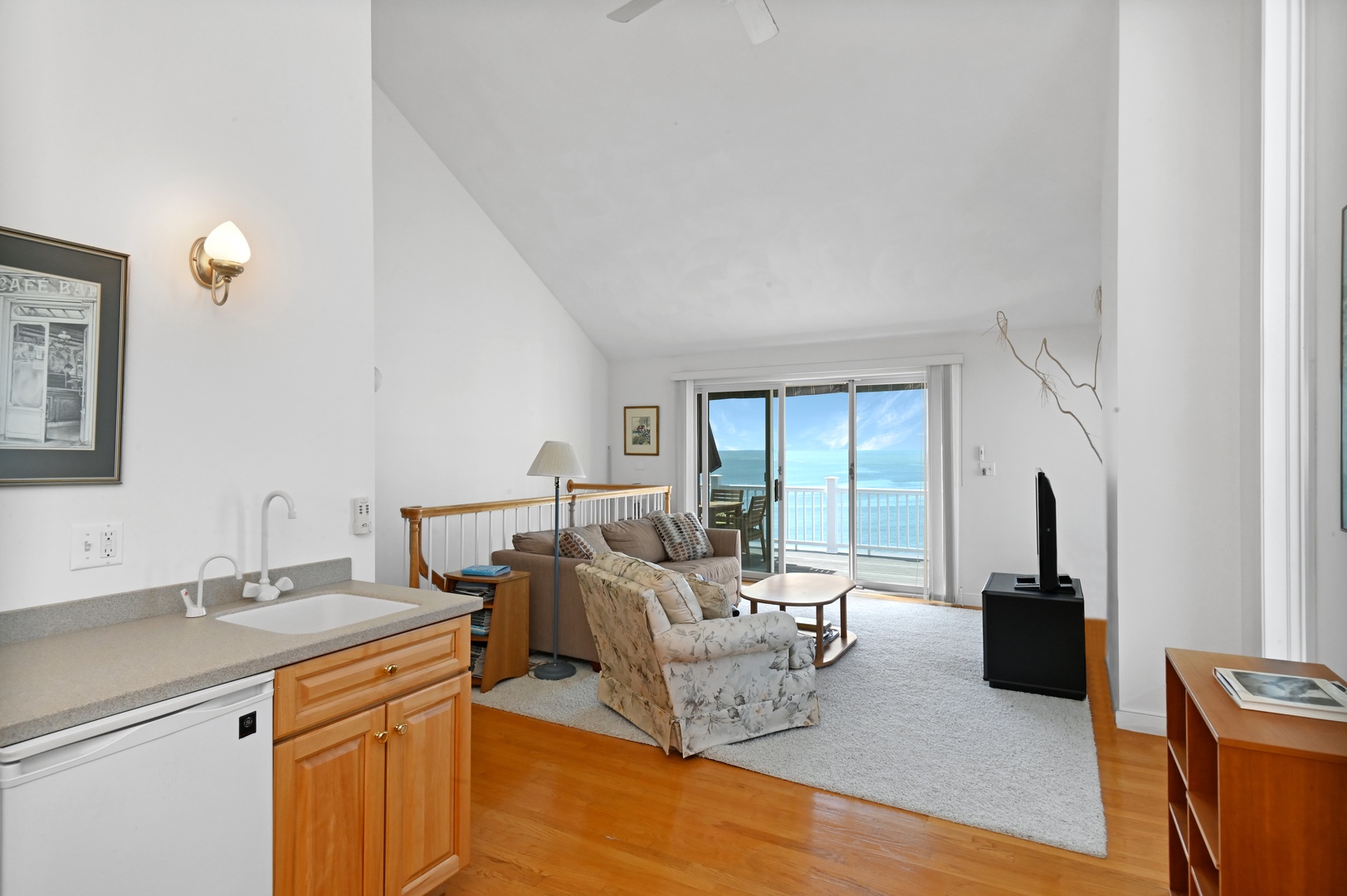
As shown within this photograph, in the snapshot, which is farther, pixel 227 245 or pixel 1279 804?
pixel 227 245

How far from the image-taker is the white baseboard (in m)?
3.14

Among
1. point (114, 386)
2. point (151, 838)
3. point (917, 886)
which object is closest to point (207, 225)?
point (114, 386)

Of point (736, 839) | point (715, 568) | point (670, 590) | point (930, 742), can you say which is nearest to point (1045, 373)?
point (715, 568)

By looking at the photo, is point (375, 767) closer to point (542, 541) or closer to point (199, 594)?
point (199, 594)

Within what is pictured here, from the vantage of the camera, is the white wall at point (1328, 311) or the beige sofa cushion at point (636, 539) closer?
the white wall at point (1328, 311)

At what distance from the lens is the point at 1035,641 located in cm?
366

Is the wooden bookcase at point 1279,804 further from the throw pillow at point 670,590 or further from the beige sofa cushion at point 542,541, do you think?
the beige sofa cushion at point 542,541

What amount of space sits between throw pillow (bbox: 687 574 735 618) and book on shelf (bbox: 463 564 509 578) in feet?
4.20

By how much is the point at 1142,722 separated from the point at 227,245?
4.04 meters

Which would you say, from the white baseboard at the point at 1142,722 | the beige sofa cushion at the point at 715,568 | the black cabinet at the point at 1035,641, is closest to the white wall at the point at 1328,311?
the white baseboard at the point at 1142,722

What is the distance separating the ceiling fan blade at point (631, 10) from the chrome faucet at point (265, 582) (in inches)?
87.1

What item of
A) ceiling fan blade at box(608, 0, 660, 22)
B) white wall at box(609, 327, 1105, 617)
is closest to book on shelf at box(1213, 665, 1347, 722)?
ceiling fan blade at box(608, 0, 660, 22)

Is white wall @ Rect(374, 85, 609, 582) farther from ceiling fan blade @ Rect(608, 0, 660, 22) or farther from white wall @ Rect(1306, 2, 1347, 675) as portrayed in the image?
white wall @ Rect(1306, 2, 1347, 675)

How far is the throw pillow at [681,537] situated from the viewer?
212 inches
